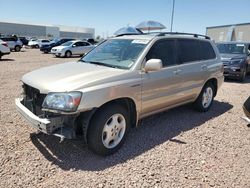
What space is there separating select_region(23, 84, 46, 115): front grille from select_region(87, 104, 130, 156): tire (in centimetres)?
81

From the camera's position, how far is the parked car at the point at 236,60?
33.1 ft

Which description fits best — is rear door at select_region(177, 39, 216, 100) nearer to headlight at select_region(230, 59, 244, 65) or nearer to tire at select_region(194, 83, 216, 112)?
tire at select_region(194, 83, 216, 112)

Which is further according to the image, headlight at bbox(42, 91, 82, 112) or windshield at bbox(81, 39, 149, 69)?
windshield at bbox(81, 39, 149, 69)

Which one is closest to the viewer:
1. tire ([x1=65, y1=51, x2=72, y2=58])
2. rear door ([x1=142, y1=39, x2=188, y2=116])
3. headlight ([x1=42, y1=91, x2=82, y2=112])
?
headlight ([x1=42, y1=91, x2=82, y2=112])

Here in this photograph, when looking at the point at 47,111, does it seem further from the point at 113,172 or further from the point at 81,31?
the point at 81,31

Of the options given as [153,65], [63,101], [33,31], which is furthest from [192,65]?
[33,31]

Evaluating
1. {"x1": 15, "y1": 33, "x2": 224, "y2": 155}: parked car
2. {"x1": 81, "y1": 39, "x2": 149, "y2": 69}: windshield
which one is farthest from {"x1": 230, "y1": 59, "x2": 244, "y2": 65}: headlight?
{"x1": 81, "y1": 39, "x2": 149, "y2": 69}: windshield

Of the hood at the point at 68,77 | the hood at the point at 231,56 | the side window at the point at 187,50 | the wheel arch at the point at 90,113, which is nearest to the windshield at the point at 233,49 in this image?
the hood at the point at 231,56

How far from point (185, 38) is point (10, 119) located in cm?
395

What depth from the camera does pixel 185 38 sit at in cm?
514

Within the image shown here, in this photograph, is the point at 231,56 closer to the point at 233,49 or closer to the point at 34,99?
the point at 233,49

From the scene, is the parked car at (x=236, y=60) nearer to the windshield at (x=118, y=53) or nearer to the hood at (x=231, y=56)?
the hood at (x=231, y=56)

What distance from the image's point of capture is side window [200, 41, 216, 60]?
5.61 m

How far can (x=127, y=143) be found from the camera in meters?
4.09
